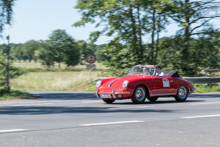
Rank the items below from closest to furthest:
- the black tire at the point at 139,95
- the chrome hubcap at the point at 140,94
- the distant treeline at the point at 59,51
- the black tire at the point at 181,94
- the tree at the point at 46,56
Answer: the black tire at the point at 139,95 < the chrome hubcap at the point at 140,94 < the black tire at the point at 181,94 < the distant treeline at the point at 59,51 < the tree at the point at 46,56

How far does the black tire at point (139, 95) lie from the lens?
12719 mm

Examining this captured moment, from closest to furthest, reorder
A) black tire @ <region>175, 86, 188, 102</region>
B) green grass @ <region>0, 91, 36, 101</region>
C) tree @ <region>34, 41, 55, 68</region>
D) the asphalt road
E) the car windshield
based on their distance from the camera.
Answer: the asphalt road
the car windshield
black tire @ <region>175, 86, 188, 102</region>
green grass @ <region>0, 91, 36, 101</region>
tree @ <region>34, 41, 55, 68</region>

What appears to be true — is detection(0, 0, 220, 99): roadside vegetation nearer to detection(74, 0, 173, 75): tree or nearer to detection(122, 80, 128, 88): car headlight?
detection(74, 0, 173, 75): tree

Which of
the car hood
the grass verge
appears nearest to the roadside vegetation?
the grass verge

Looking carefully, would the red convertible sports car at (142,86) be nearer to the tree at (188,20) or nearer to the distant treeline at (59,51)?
the tree at (188,20)

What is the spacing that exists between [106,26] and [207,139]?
17489 millimetres

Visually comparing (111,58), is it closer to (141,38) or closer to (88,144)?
(141,38)

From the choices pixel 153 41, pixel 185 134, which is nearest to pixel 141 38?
pixel 153 41

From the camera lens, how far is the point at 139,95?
1295 cm

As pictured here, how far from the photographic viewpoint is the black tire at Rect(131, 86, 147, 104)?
1272 cm

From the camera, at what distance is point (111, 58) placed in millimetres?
23844

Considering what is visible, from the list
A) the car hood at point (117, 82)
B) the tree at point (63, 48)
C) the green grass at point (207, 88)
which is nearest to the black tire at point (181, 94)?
the car hood at point (117, 82)

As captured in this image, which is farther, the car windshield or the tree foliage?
the tree foliage

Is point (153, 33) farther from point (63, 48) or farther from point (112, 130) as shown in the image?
point (63, 48)
